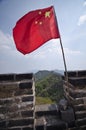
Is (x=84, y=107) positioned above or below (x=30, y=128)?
above

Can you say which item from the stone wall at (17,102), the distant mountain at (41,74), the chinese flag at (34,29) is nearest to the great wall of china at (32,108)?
the stone wall at (17,102)

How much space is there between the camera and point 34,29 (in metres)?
4.83

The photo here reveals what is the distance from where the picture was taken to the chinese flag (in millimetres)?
4719

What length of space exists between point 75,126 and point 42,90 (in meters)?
3.37

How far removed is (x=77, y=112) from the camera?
4.35 meters

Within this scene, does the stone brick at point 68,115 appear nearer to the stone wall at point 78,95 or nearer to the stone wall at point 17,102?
the stone wall at point 78,95

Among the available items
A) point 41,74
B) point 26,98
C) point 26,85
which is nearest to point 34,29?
point 26,85

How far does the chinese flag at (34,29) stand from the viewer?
15.5 ft

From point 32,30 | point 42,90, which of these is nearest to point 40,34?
point 32,30

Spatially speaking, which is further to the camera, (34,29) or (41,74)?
(41,74)

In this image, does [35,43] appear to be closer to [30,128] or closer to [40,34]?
[40,34]

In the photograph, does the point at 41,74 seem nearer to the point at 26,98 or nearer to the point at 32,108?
the point at 26,98

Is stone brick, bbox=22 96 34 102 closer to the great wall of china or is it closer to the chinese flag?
the great wall of china

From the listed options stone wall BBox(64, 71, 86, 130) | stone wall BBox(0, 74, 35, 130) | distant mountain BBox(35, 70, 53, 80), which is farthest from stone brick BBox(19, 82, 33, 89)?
distant mountain BBox(35, 70, 53, 80)
